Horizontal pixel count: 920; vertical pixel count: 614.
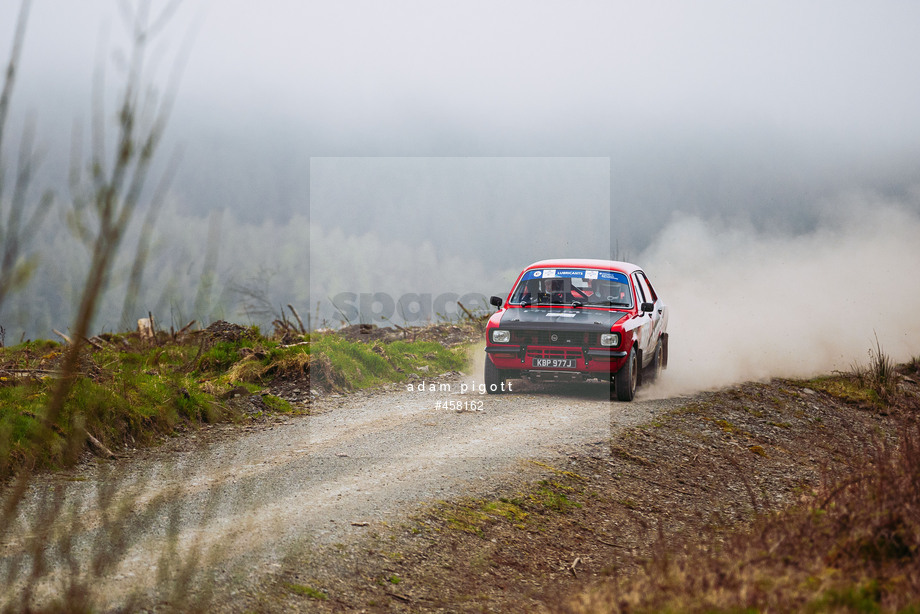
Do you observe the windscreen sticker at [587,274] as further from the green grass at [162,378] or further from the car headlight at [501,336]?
the green grass at [162,378]

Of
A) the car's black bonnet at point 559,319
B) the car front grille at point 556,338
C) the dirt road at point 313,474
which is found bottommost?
the dirt road at point 313,474

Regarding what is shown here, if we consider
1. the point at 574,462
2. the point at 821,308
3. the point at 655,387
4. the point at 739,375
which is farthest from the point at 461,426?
the point at 821,308

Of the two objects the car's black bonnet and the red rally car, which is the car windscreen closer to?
the red rally car

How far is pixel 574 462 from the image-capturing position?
807 centimetres

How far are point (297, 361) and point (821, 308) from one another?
17.1 m

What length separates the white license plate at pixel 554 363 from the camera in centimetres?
1102

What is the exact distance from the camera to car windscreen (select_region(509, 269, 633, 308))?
39.3 feet

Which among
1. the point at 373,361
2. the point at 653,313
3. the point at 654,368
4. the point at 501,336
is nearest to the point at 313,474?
the point at 501,336

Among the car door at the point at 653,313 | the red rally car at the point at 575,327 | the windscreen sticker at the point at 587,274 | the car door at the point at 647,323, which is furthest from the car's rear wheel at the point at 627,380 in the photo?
the windscreen sticker at the point at 587,274

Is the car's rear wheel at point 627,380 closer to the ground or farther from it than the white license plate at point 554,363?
closer to the ground

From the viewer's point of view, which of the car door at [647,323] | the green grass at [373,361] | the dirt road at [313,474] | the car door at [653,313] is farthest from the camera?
the green grass at [373,361]

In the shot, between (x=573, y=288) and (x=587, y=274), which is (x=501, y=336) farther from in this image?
(x=587, y=274)

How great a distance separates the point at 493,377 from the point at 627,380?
204 cm

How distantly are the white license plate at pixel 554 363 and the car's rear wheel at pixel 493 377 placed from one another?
0.68 meters
